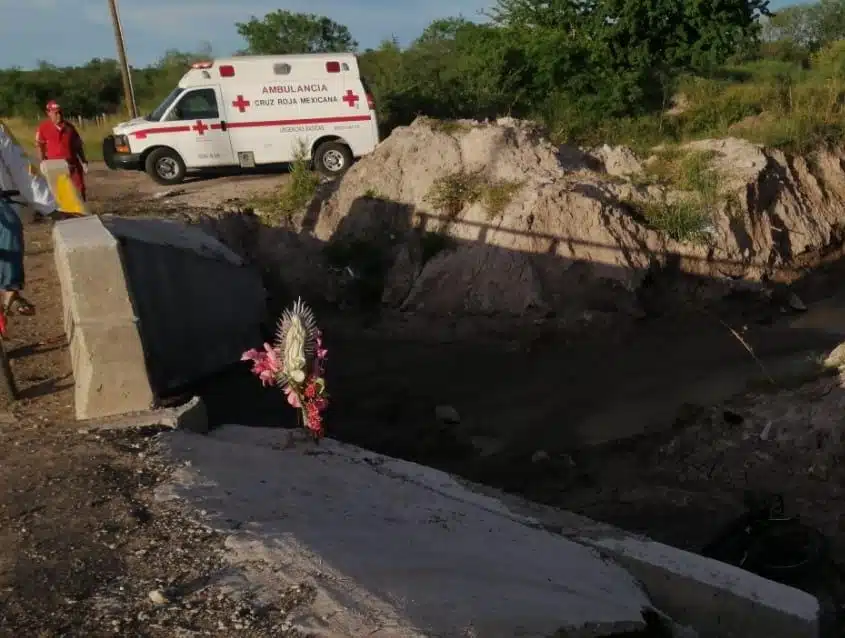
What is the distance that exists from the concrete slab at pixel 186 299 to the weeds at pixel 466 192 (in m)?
4.34

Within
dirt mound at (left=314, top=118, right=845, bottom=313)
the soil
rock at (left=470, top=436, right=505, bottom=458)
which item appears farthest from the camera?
dirt mound at (left=314, top=118, right=845, bottom=313)

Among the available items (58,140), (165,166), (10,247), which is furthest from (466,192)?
(10,247)

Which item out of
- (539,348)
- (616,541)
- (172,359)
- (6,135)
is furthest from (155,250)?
(539,348)

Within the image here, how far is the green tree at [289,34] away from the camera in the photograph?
119ft

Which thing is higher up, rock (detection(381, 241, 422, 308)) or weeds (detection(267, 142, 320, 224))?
weeds (detection(267, 142, 320, 224))

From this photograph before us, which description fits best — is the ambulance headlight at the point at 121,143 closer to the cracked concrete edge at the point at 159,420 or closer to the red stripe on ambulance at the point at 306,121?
the red stripe on ambulance at the point at 306,121

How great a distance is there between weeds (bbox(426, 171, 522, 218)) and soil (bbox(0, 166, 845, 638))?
83.0 inches

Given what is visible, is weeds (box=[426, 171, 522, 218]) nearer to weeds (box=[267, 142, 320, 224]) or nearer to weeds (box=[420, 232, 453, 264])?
weeds (box=[420, 232, 453, 264])

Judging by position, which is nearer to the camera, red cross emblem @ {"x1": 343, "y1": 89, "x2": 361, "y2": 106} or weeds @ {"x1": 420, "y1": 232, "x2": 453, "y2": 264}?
weeds @ {"x1": 420, "y1": 232, "x2": 453, "y2": 264}

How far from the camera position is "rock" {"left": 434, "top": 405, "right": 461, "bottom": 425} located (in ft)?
30.3

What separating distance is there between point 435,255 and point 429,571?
9.35 m

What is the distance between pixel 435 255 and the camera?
1277 centimetres

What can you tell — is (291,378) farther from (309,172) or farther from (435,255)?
(309,172)

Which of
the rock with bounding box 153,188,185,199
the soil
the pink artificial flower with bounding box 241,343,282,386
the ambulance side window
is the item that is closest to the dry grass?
the ambulance side window
